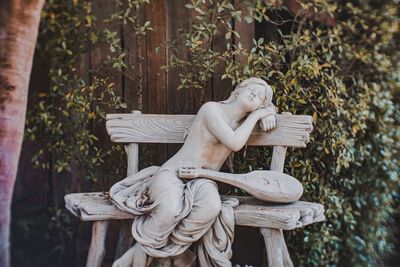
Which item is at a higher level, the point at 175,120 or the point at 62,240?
the point at 175,120

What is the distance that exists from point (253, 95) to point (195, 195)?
0.57m

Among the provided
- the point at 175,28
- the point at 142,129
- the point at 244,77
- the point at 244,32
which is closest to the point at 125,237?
the point at 142,129

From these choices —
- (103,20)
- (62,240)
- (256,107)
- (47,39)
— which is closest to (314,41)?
(256,107)

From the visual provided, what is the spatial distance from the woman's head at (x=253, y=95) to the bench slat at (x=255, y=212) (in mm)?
480

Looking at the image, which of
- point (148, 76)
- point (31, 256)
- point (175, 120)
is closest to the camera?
point (175, 120)

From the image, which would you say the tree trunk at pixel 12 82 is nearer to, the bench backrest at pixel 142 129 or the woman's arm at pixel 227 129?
the bench backrest at pixel 142 129

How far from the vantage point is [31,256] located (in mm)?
2861

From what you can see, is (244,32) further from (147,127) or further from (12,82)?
(12,82)

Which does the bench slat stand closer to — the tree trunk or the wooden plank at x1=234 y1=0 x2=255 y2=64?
the tree trunk

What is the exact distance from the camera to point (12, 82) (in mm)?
2703

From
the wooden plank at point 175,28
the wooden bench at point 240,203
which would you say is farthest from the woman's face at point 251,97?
the wooden plank at point 175,28

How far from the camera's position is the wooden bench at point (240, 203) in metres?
2.26

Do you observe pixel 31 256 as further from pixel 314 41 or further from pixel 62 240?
pixel 314 41

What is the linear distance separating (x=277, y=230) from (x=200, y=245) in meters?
0.36
